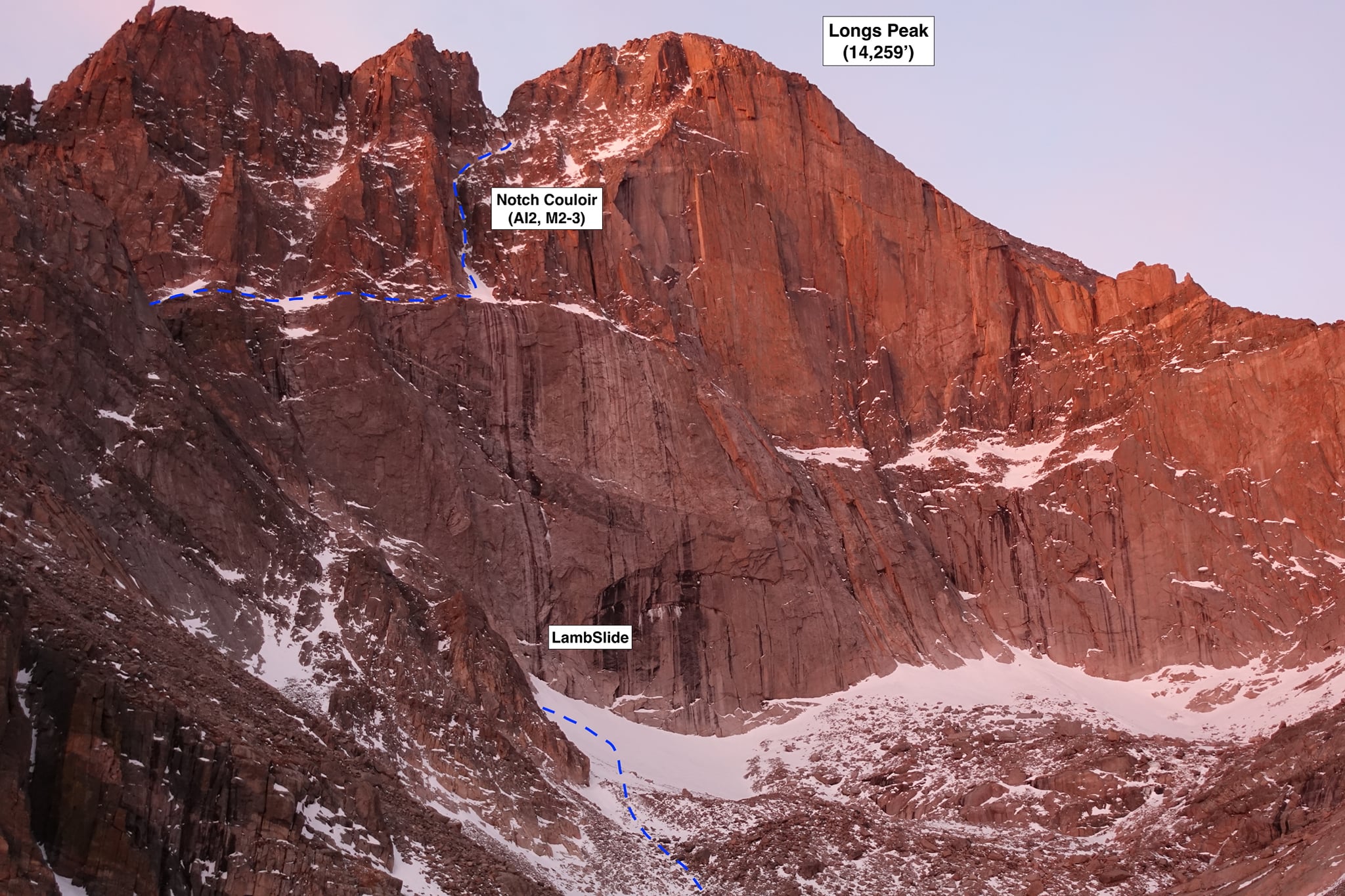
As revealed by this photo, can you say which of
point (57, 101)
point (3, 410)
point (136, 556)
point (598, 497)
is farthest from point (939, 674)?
point (57, 101)

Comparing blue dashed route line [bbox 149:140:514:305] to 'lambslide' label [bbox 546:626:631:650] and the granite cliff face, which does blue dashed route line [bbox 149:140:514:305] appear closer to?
the granite cliff face

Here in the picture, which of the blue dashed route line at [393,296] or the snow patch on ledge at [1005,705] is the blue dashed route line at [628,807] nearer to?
the snow patch on ledge at [1005,705]

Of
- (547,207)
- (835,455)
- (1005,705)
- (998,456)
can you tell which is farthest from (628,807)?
(547,207)

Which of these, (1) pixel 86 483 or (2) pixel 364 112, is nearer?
(1) pixel 86 483

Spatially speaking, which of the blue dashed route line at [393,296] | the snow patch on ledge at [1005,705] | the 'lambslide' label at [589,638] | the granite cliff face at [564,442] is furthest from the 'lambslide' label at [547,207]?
the snow patch on ledge at [1005,705]

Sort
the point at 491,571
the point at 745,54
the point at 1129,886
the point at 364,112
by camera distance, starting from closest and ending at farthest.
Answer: the point at 1129,886 → the point at 491,571 → the point at 364,112 → the point at 745,54

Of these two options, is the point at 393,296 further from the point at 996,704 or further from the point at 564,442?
the point at 996,704

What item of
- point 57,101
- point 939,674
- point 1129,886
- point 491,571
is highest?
point 57,101

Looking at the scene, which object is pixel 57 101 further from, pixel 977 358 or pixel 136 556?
pixel 977 358
